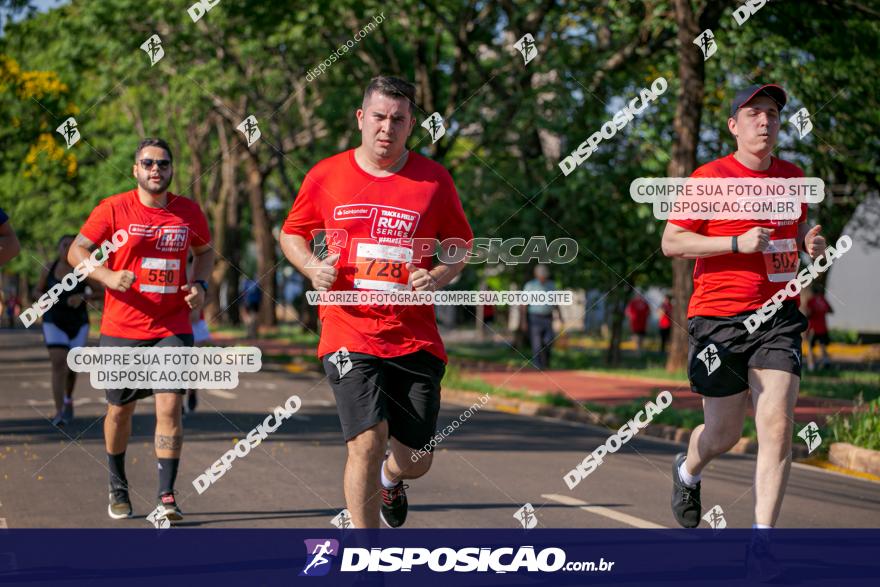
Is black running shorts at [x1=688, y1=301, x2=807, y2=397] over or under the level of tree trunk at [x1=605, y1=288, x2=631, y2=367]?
over

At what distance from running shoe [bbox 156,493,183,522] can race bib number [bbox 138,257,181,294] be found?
1.22m

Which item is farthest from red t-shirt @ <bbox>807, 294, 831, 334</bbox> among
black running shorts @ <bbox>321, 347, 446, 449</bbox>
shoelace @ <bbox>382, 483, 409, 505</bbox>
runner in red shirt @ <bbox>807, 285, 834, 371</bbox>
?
black running shorts @ <bbox>321, 347, 446, 449</bbox>

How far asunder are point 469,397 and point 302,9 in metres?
8.47

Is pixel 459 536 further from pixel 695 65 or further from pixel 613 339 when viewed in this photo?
pixel 613 339

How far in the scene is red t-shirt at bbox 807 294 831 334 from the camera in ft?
80.3

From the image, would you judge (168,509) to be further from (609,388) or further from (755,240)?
(609,388)

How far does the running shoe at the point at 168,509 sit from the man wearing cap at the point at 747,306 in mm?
3051

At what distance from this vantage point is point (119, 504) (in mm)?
7312

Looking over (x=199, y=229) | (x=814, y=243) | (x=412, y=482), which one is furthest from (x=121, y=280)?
(x=814, y=243)

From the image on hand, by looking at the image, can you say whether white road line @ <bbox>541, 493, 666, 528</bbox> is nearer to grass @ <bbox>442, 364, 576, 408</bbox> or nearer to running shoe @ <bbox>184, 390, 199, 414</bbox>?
running shoe @ <bbox>184, 390, 199, 414</bbox>

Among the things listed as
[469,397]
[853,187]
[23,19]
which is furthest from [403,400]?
[853,187]

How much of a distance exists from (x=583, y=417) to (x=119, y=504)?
28.3 feet

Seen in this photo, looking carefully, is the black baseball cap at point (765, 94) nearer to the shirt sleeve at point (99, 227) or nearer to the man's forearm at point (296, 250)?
the man's forearm at point (296, 250)

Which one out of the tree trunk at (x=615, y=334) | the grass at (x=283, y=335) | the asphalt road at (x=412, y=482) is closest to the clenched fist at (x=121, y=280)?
the asphalt road at (x=412, y=482)
